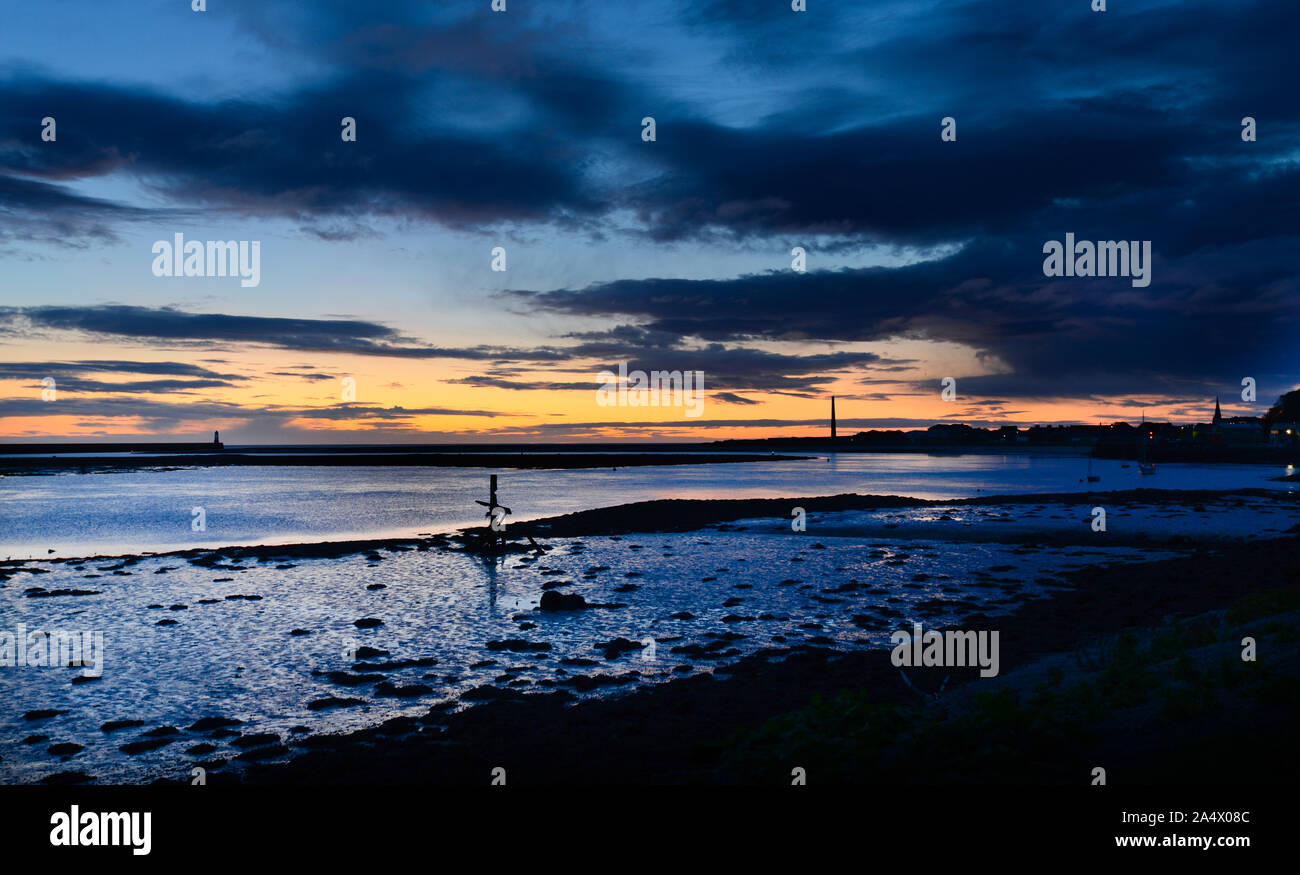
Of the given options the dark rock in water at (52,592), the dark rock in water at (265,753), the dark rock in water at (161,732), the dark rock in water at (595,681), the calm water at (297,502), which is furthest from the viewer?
the calm water at (297,502)

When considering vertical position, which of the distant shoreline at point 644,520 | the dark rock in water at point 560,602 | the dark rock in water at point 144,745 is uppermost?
the distant shoreline at point 644,520

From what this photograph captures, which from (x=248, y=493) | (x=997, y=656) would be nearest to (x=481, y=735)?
(x=997, y=656)

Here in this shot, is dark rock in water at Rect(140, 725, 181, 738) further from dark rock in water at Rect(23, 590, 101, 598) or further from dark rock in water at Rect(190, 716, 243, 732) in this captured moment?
dark rock in water at Rect(23, 590, 101, 598)

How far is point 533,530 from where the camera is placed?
43.4m

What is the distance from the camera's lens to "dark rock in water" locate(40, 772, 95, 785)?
37.0ft

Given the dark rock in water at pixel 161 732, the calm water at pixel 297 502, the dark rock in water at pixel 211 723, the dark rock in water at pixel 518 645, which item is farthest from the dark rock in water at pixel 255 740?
the calm water at pixel 297 502

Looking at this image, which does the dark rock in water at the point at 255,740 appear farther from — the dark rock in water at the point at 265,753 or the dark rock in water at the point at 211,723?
the dark rock in water at the point at 211,723

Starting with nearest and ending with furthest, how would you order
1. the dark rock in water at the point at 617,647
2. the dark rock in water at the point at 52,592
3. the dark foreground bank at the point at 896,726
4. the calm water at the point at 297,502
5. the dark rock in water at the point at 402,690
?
the dark foreground bank at the point at 896,726 < the dark rock in water at the point at 402,690 < the dark rock in water at the point at 617,647 < the dark rock in water at the point at 52,592 < the calm water at the point at 297,502

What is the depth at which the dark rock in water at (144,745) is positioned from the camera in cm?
1254

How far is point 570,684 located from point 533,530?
1110 inches

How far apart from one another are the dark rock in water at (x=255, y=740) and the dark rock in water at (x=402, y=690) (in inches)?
100.0

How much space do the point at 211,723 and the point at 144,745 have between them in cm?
114

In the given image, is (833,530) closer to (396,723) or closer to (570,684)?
(570,684)

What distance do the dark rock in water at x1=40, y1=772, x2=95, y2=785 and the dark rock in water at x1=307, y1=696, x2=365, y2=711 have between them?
369 cm
